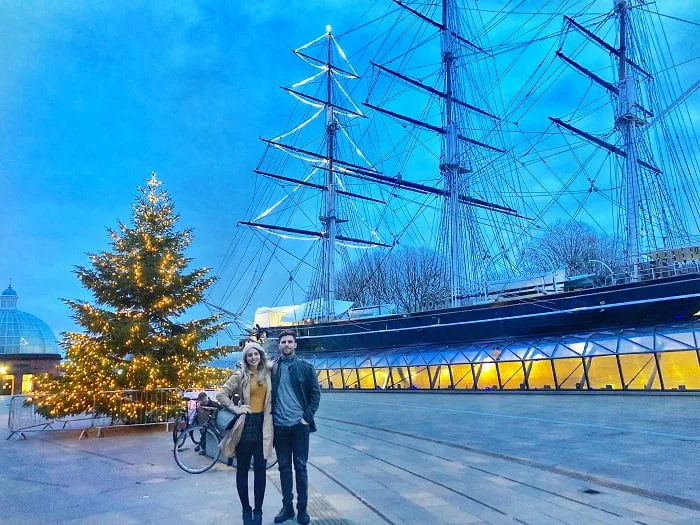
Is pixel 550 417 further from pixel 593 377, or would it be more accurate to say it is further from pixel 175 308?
pixel 175 308

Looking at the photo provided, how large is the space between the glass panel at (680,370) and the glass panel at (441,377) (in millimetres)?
9382

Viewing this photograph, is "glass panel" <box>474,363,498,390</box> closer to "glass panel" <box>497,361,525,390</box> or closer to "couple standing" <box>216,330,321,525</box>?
"glass panel" <box>497,361,525,390</box>

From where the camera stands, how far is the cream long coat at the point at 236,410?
4750 millimetres

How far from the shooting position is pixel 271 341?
112 ft

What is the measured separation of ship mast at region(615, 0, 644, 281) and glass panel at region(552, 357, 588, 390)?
22.6ft


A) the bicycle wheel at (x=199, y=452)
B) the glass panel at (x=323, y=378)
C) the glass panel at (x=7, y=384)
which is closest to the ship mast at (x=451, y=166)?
the glass panel at (x=323, y=378)

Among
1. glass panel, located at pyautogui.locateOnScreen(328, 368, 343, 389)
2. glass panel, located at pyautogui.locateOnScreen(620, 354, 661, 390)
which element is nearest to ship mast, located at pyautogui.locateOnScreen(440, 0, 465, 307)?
glass panel, located at pyautogui.locateOnScreen(328, 368, 343, 389)

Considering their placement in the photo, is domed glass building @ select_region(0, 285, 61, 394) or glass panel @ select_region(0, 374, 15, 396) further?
domed glass building @ select_region(0, 285, 61, 394)

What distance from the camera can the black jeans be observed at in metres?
4.94

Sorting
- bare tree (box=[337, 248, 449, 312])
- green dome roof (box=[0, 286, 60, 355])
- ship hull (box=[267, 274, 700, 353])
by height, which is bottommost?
ship hull (box=[267, 274, 700, 353])

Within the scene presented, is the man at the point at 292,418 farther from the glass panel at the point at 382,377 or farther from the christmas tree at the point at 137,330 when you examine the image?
the glass panel at the point at 382,377

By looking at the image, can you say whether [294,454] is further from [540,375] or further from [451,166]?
[451,166]

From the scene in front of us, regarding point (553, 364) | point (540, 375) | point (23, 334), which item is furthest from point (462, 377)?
point (23, 334)

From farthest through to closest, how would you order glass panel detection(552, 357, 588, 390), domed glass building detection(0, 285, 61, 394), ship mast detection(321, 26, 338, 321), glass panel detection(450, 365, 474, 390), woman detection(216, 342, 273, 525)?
1. ship mast detection(321, 26, 338, 321)
2. domed glass building detection(0, 285, 61, 394)
3. glass panel detection(450, 365, 474, 390)
4. glass panel detection(552, 357, 588, 390)
5. woman detection(216, 342, 273, 525)
